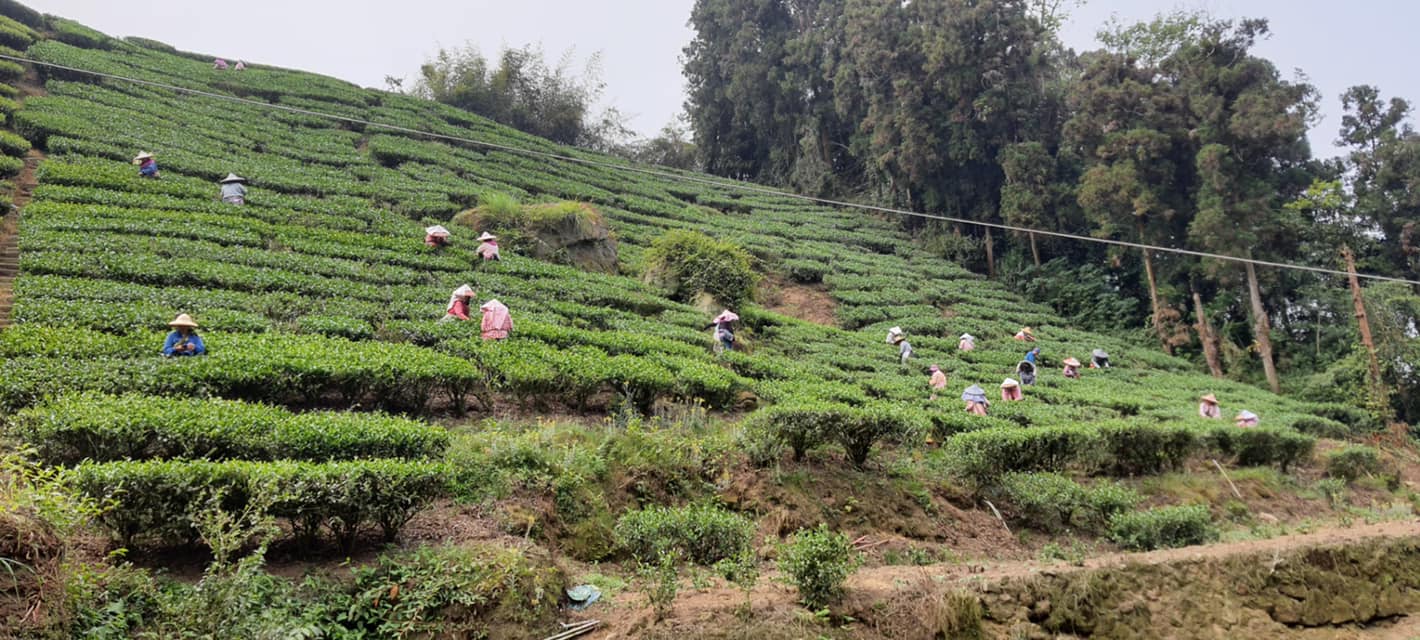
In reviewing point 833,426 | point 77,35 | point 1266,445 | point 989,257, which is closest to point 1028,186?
point 989,257

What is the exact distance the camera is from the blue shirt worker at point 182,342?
27.8ft

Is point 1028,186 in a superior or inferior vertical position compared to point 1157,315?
superior

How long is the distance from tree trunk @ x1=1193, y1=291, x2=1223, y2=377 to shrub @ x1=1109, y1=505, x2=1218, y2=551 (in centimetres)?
1756

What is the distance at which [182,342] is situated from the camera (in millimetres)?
8539

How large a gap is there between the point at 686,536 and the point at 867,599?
1773 mm

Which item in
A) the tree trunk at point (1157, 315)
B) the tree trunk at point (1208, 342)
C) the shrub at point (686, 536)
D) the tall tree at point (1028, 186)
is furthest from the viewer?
the tall tree at point (1028, 186)

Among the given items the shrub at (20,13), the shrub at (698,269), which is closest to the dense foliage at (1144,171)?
the shrub at (698,269)

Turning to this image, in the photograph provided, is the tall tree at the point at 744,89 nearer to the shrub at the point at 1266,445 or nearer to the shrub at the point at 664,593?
the shrub at the point at 1266,445

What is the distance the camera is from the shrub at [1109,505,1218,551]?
28.3 ft

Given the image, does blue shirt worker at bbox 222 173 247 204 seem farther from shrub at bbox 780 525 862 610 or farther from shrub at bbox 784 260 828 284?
shrub at bbox 780 525 862 610

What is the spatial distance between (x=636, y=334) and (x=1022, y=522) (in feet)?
23.5

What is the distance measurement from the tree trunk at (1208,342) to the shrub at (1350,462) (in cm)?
940

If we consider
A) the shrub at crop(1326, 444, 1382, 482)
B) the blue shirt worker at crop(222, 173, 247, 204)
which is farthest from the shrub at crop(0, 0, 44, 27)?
the shrub at crop(1326, 444, 1382, 482)

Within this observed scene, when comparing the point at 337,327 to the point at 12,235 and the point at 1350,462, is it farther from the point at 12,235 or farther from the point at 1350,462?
the point at 1350,462
